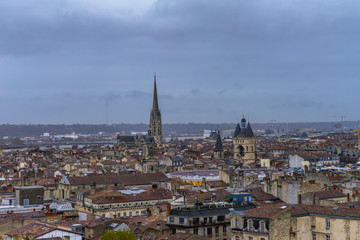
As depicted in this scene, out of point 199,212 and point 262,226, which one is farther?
point 199,212

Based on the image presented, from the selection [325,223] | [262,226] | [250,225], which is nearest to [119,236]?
[250,225]

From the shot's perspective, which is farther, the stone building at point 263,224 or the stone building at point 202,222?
the stone building at point 202,222

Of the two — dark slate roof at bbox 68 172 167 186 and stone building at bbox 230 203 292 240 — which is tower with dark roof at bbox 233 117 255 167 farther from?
stone building at bbox 230 203 292 240

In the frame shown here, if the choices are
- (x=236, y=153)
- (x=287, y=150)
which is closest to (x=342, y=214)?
(x=236, y=153)

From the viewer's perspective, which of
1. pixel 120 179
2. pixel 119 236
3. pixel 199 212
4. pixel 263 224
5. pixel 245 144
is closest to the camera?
pixel 119 236

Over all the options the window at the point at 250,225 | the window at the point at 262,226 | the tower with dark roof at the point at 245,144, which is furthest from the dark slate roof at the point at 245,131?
the window at the point at 262,226

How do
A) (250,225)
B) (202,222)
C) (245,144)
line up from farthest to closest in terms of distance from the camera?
(245,144) < (202,222) < (250,225)

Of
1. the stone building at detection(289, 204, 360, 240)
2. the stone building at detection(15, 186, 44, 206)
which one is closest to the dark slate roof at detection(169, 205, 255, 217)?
the stone building at detection(289, 204, 360, 240)

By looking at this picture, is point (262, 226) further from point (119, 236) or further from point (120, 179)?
point (120, 179)

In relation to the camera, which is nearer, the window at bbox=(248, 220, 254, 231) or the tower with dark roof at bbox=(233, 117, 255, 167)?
the window at bbox=(248, 220, 254, 231)

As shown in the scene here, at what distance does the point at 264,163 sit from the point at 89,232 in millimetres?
87161

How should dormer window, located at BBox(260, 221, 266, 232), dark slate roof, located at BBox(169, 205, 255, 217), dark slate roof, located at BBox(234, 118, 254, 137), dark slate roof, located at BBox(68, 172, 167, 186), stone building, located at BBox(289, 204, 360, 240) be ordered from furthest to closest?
dark slate roof, located at BBox(234, 118, 254, 137)
dark slate roof, located at BBox(68, 172, 167, 186)
dark slate roof, located at BBox(169, 205, 255, 217)
stone building, located at BBox(289, 204, 360, 240)
dormer window, located at BBox(260, 221, 266, 232)

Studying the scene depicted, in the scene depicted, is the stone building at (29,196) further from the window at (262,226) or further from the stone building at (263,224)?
the window at (262,226)

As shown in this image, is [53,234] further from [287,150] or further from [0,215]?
[287,150]
